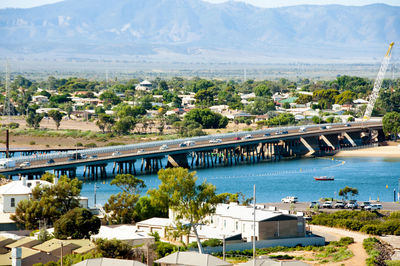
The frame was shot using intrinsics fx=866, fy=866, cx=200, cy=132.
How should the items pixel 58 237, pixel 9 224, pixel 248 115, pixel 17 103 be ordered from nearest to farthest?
pixel 58 237 < pixel 9 224 < pixel 248 115 < pixel 17 103

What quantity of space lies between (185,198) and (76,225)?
6.16 metres

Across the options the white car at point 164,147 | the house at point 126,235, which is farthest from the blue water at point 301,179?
the house at point 126,235

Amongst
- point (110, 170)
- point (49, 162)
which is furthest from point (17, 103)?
point (49, 162)

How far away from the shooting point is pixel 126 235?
1806 inches

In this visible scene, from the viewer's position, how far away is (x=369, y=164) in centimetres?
10462

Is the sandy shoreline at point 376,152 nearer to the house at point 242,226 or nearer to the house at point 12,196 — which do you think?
the house at point 12,196

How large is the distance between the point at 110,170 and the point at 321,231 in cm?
5114

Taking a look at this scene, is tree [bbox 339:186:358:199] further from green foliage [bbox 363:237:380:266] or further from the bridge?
the bridge

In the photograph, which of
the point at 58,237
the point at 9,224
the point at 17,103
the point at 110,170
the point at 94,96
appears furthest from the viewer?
the point at 94,96

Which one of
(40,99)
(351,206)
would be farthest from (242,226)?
(40,99)

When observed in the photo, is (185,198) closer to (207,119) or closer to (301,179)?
(301,179)

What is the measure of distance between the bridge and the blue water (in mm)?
3858

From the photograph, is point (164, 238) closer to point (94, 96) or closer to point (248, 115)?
point (248, 115)

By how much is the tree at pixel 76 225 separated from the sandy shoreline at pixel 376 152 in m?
71.1
